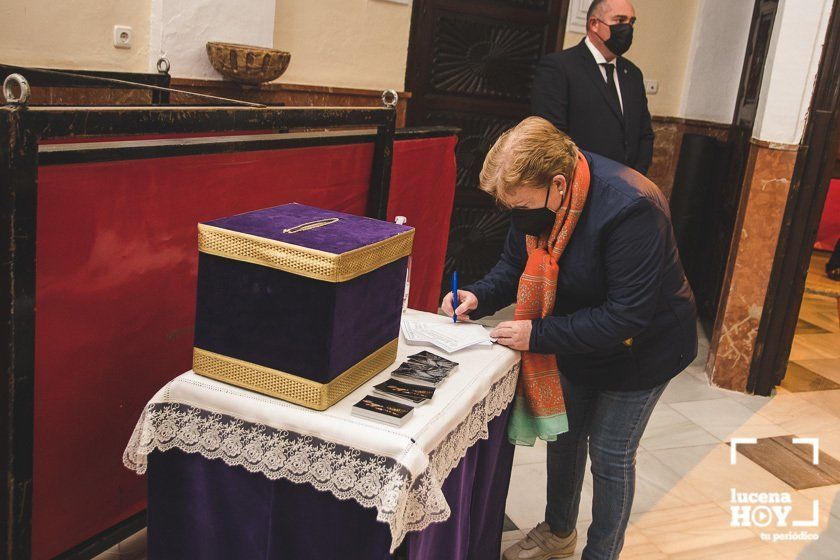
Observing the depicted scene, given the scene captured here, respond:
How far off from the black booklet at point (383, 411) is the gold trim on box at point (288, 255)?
0.80 ft

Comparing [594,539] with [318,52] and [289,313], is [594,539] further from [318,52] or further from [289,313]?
[318,52]

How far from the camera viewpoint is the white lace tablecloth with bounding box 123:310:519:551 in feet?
5.00

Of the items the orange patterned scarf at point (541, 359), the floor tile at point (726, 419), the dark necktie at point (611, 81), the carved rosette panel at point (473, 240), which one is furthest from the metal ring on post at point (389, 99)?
the carved rosette panel at point (473, 240)

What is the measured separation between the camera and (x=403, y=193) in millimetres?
3312

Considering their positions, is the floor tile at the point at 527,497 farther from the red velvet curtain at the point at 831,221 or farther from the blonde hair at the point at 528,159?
the red velvet curtain at the point at 831,221

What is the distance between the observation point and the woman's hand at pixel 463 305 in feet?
7.16

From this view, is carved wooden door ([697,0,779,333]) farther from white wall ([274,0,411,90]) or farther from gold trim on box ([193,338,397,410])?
gold trim on box ([193,338,397,410])

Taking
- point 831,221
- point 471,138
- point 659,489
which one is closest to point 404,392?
point 659,489

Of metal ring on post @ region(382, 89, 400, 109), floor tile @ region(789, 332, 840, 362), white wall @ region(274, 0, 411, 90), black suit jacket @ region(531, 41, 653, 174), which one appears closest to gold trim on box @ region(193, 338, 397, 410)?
metal ring on post @ region(382, 89, 400, 109)

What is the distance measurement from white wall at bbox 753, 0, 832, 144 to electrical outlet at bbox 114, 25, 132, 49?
2.98m

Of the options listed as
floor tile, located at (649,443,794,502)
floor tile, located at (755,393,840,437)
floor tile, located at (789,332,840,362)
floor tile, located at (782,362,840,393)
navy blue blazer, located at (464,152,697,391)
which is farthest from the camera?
floor tile, located at (789,332,840,362)

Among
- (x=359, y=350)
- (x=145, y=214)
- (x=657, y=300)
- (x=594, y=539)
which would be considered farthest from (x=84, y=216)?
(x=594, y=539)

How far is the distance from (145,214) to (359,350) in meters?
0.61

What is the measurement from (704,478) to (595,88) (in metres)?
1.71
